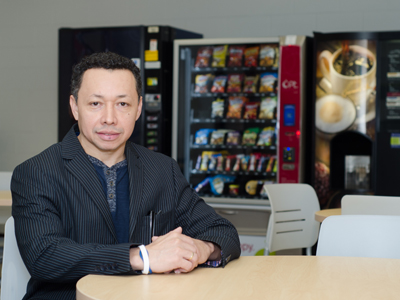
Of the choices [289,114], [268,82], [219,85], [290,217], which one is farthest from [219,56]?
[290,217]

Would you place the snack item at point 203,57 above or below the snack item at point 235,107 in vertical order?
above

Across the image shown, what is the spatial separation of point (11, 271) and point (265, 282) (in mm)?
779

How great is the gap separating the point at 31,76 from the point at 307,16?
308 cm

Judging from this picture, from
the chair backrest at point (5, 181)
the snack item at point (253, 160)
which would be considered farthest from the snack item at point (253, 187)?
the chair backrest at point (5, 181)

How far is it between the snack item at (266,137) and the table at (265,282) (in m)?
3.02

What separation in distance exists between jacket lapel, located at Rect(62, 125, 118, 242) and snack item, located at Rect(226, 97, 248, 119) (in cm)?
298

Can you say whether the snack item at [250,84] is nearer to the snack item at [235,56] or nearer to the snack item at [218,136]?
the snack item at [235,56]

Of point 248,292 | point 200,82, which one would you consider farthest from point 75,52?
point 248,292

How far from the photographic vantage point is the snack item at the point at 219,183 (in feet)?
14.9

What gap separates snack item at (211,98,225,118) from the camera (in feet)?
14.8

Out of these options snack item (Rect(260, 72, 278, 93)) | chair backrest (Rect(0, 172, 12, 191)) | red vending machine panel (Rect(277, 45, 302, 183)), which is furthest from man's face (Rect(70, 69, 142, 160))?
snack item (Rect(260, 72, 278, 93))

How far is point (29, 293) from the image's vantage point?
141cm

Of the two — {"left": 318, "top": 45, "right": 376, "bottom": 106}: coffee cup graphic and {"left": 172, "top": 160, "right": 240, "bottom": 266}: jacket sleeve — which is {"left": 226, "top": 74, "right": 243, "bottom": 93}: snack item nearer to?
{"left": 318, "top": 45, "right": 376, "bottom": 106}: coffee cup graphic

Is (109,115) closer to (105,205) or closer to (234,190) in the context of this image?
(105,205)
